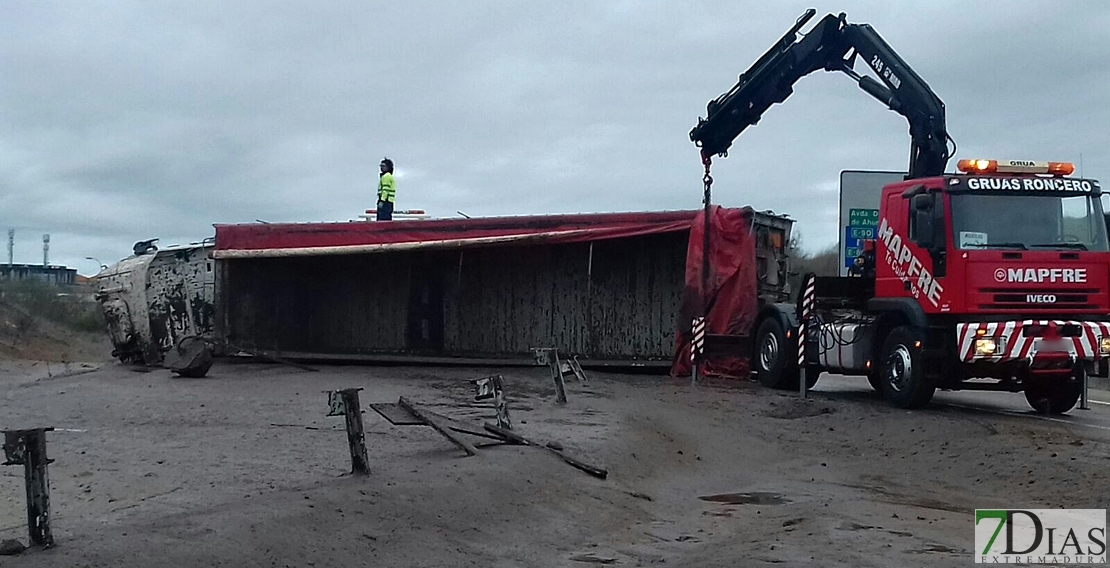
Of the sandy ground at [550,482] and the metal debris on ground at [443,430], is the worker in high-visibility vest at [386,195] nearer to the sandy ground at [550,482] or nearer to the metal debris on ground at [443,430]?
the sandy ground at [550,482]

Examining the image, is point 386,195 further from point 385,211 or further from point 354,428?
point 354,428

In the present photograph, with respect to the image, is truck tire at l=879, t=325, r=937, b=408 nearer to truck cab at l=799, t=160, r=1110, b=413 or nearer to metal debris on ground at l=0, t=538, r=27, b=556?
truck cab at l=799, t=160, r=1110, b=413

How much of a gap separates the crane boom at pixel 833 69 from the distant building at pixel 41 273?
3207 centimetres

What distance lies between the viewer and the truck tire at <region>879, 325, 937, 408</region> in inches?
535

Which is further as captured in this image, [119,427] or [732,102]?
[732,102]

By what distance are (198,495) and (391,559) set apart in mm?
1948

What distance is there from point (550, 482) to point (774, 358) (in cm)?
880

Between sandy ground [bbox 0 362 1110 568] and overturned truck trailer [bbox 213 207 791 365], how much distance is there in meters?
A: 3.92

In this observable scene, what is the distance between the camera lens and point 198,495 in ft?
25.7

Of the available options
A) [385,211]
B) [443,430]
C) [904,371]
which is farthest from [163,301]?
[904,371]

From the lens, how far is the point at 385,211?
828 inches

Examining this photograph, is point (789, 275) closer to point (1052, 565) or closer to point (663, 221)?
point (663, 221)

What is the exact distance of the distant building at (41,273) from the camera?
140 ft

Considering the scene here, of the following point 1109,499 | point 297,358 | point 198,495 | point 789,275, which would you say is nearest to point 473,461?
point 198,495
